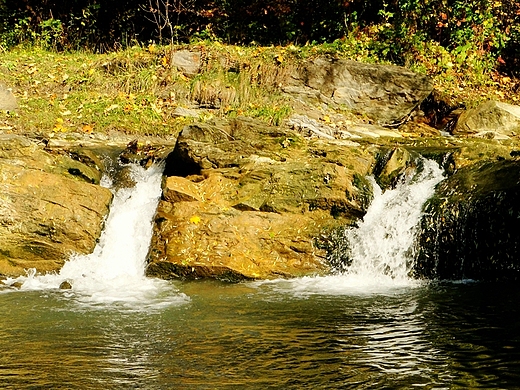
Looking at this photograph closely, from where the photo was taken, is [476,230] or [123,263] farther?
[123,263]

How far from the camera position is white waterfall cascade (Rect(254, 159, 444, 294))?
26.1ft

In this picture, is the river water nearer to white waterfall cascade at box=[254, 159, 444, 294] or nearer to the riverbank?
white waterfall cascade at box=[254, 159, 444, 294]

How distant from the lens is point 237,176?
908 cm

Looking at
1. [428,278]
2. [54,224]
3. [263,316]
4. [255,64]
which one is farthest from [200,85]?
[263,316]

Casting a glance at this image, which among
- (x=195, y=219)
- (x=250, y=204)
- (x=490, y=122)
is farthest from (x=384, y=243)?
(x=490, y=122)

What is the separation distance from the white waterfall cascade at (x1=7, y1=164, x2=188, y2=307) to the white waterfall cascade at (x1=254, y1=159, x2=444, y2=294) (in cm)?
168

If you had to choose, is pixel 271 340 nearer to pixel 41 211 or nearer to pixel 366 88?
pixel 41 211

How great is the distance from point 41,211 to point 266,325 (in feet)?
13.7

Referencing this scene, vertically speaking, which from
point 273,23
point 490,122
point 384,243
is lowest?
point 384,243

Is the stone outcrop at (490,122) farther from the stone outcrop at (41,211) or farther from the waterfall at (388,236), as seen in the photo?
the stone outcrop at (41,211)

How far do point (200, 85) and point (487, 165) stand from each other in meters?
7.17

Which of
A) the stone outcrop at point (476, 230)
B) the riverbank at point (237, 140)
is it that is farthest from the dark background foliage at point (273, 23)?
the stone outcrop at point (476, 230)

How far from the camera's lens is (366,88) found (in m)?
13.9

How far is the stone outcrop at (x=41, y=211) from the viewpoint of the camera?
8.30 metres
